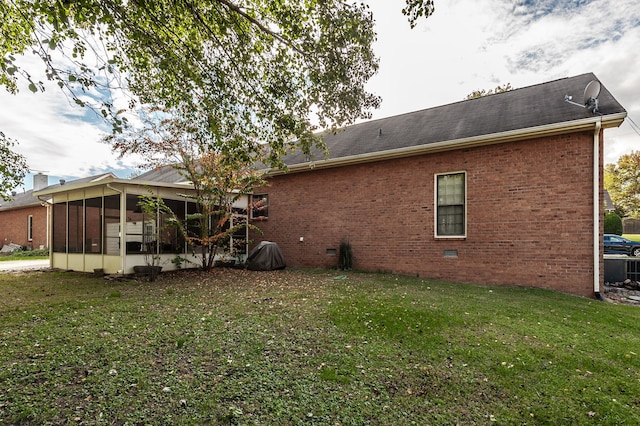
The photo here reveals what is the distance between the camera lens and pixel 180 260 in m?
9.98

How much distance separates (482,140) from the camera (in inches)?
313

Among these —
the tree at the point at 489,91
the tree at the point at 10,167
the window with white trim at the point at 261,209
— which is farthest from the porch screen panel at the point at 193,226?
the tree at the point at 489,91

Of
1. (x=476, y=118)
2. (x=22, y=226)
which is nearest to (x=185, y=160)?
(x=476, y=118)

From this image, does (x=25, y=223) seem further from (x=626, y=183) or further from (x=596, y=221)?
(x=626, y=183)

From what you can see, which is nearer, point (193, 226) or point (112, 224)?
point (112, 224)

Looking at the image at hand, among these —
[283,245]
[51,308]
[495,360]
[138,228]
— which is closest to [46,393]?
[51,308]

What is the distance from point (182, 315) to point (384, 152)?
273 inches

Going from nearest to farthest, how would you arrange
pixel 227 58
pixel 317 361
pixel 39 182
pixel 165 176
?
pixel 317 361, pixel 227 58, pixel 165 176, pixel 39 182

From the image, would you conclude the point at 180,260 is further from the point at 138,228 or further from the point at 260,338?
the point at 260,338

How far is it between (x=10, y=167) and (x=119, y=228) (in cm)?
401

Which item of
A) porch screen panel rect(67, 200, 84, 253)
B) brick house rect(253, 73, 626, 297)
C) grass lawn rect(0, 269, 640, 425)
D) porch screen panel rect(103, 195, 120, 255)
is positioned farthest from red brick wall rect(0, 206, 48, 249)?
grass lawn rect(0, 269, 640, 425)

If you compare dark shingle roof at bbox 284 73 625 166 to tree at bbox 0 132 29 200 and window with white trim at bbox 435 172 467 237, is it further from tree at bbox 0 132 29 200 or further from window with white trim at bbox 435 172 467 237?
tree at bbox 0 132 29 200

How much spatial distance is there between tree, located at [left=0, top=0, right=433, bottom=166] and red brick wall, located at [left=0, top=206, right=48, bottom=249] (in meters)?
18.6

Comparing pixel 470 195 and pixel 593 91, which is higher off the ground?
pixel 593 91
